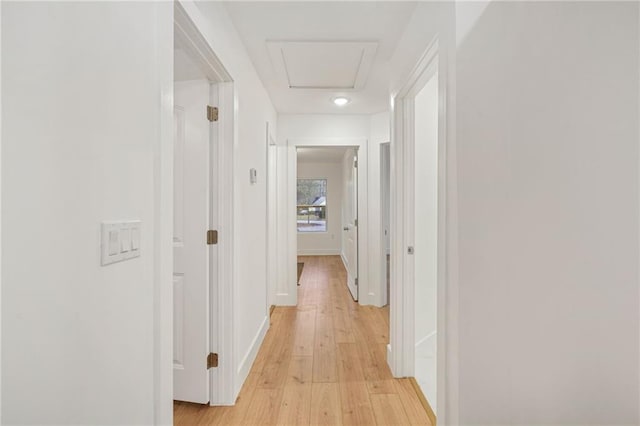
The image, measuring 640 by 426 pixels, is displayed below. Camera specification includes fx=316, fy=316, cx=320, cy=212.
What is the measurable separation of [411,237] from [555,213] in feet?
4.44

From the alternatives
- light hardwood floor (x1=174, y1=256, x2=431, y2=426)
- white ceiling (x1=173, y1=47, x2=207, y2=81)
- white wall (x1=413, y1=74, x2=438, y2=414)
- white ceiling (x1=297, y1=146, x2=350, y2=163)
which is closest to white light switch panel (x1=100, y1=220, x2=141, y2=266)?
white ceiling (x1=173, y1=47, x2=207, y2=81)

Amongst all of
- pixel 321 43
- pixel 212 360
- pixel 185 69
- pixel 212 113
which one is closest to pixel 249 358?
A: pixel 212 360

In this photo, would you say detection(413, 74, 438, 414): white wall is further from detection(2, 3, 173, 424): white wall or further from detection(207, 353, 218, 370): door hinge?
detection(2, 3, 173, 424): white wall

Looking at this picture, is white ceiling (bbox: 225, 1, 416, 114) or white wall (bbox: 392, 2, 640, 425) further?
white ceiling (bbox: 225, 1, 416, 114)

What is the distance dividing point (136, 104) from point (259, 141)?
1.81 meters

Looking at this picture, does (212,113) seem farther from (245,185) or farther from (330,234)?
(330,234)

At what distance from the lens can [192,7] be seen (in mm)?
1332

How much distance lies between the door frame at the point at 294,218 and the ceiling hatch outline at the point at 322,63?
3.04 ft

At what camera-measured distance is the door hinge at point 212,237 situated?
1.83 metres

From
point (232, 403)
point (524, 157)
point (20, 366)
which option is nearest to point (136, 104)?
point (20, 366)

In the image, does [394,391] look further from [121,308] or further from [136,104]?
[136,104]

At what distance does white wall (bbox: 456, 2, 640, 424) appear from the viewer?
2.49 feet

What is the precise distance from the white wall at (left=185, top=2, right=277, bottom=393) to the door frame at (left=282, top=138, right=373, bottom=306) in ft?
2.58

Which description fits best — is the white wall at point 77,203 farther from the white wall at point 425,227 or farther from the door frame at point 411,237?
the white wall at point 425,227
